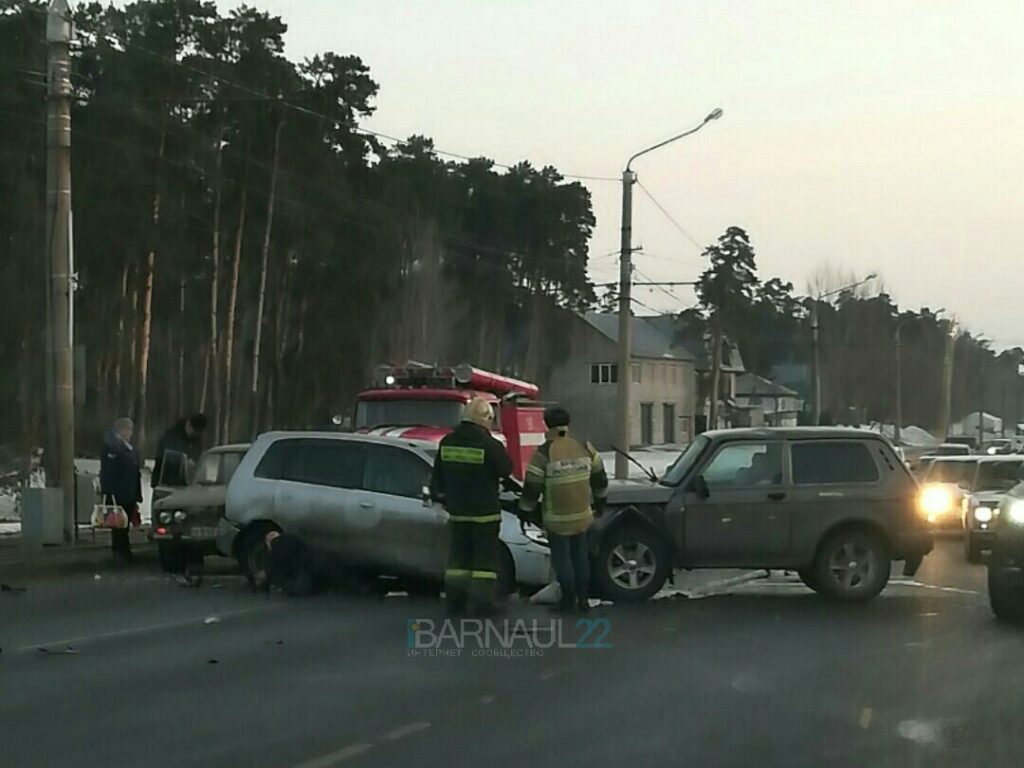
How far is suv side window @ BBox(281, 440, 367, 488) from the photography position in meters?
15.2

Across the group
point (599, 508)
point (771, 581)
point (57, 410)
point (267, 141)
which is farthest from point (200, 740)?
point (267, 141)

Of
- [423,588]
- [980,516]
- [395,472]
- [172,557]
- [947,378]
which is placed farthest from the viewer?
[947,378]

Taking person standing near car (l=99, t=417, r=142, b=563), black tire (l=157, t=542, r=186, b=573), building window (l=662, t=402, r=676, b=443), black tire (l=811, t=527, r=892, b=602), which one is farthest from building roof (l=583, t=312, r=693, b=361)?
black tire (l=811, t=527, r=892, b=602)

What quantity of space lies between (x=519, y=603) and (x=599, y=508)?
1.55m

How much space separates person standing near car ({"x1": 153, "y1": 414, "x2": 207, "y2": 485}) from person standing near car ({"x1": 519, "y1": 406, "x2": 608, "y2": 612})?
A: 23.3ft

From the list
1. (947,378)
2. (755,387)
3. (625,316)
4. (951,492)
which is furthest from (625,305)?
(755,387)

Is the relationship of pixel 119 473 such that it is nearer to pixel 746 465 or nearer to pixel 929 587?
pixel 746 465

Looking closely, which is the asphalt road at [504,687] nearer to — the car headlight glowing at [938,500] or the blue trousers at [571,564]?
the blue trousers at [571,564]

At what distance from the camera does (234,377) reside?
173ft

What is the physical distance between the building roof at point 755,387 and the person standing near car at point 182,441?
316ft

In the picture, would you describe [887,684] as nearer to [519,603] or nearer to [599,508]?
[599,508]

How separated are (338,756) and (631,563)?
694 cm

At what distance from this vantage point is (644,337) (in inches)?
3632

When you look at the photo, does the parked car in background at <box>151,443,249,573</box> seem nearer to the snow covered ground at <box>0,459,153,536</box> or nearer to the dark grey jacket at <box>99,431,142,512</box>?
the dark grey jacket at <box>99,431,142,512</box>
